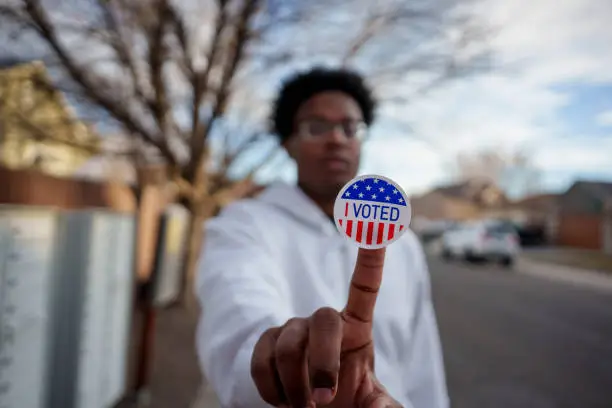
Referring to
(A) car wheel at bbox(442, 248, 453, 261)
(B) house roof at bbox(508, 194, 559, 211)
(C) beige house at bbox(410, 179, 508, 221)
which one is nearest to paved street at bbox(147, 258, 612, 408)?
(A) car wheel at bbox(442, 248, 453, 261)

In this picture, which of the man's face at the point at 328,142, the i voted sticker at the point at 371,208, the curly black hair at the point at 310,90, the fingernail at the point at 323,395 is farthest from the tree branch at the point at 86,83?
the fingernail at the point at 323,395

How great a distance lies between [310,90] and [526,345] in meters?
6.29

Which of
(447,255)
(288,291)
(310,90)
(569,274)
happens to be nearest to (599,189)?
(447,255)

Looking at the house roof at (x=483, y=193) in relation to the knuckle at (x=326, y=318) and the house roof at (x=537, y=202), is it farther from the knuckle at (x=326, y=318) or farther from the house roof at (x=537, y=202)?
the knuckle at (x=326, y=318)

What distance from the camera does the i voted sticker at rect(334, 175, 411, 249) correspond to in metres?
0.69

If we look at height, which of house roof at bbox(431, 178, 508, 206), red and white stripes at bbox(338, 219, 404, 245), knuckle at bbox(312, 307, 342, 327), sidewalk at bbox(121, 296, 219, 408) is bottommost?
sidewalk at bbox(121, 296, 219, 408)

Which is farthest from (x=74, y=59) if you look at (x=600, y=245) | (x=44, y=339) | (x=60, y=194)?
(x=600, y=245)

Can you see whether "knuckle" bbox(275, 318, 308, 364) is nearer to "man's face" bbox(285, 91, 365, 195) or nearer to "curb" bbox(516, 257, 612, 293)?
"man's face" bbox(285, 91, 365, 195)

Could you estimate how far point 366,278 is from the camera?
0.66 meters

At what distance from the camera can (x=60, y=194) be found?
5.51 m

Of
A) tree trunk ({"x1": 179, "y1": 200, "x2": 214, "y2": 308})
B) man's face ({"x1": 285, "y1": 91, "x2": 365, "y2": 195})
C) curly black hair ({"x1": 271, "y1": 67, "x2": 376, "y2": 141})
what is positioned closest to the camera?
man's face ({"x1": 285, "y1": 91, "x2": 365, "y2": 195})

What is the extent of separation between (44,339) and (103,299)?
0.77 m

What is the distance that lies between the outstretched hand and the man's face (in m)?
0.54

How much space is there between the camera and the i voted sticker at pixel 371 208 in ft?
2.25
